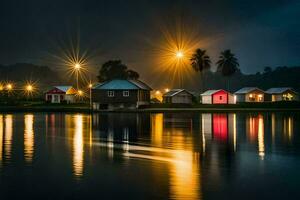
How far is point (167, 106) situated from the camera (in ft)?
271

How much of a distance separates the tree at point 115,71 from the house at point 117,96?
187 feet

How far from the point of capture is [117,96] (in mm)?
82188

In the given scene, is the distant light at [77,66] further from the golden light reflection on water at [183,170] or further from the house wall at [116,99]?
the golden light reflection on water at [183,170]

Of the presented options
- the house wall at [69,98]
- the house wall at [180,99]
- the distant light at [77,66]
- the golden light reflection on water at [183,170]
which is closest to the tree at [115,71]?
the house wall at [69,98]

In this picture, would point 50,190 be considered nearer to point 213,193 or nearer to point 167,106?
point 213,193

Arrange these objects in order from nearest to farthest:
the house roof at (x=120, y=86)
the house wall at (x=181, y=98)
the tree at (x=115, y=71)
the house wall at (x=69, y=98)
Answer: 1. the house roof at (x=120, y=86)
2. the house wall at (x=181, y=98)
3. the house wall at (x=69, y=98)
4. the tree at (x=115, y=71)

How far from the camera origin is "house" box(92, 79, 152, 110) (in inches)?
3228

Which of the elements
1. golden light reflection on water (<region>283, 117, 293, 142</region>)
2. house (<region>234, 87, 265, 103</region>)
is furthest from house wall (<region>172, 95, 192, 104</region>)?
golden light reflection on water (<region>283, 117, 293, 142</region>)

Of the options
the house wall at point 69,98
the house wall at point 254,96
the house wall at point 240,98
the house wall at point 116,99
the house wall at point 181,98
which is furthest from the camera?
the house wall at point 69,98

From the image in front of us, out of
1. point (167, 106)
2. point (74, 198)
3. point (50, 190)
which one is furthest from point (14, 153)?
point (167, 106)

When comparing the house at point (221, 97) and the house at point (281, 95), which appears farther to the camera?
the house at point (281, 95)

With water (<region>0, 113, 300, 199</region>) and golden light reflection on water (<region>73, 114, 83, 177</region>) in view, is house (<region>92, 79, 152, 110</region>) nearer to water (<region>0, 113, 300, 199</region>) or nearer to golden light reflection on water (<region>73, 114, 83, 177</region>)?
golden light reflection on water (<region>73, 114, 83, 177</region>)

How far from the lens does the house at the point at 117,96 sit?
8200 centimetres

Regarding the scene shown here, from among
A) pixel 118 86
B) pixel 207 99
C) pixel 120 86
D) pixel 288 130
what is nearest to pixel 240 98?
pixel 207 99
